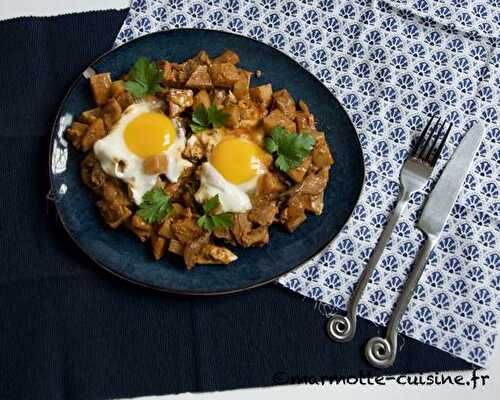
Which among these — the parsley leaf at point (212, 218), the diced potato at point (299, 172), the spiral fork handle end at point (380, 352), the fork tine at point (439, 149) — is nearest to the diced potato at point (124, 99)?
the parsley leaf at point (212, 218)

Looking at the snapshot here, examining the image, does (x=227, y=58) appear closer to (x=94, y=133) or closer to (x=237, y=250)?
(x=94, y=133)

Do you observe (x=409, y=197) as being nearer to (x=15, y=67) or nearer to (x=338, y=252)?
(x=338, y=252)

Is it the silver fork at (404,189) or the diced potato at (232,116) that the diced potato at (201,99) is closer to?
the diced potato at (232,116)

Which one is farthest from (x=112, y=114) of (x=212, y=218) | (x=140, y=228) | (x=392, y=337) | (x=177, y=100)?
(x=392, y=337)

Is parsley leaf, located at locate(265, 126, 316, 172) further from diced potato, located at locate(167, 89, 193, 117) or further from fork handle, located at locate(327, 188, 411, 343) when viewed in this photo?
fork handle, located at locate(327, 188, 411, 343)

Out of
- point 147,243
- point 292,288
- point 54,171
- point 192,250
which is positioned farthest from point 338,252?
point 54,171

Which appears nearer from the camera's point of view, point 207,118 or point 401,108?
point 207,118
